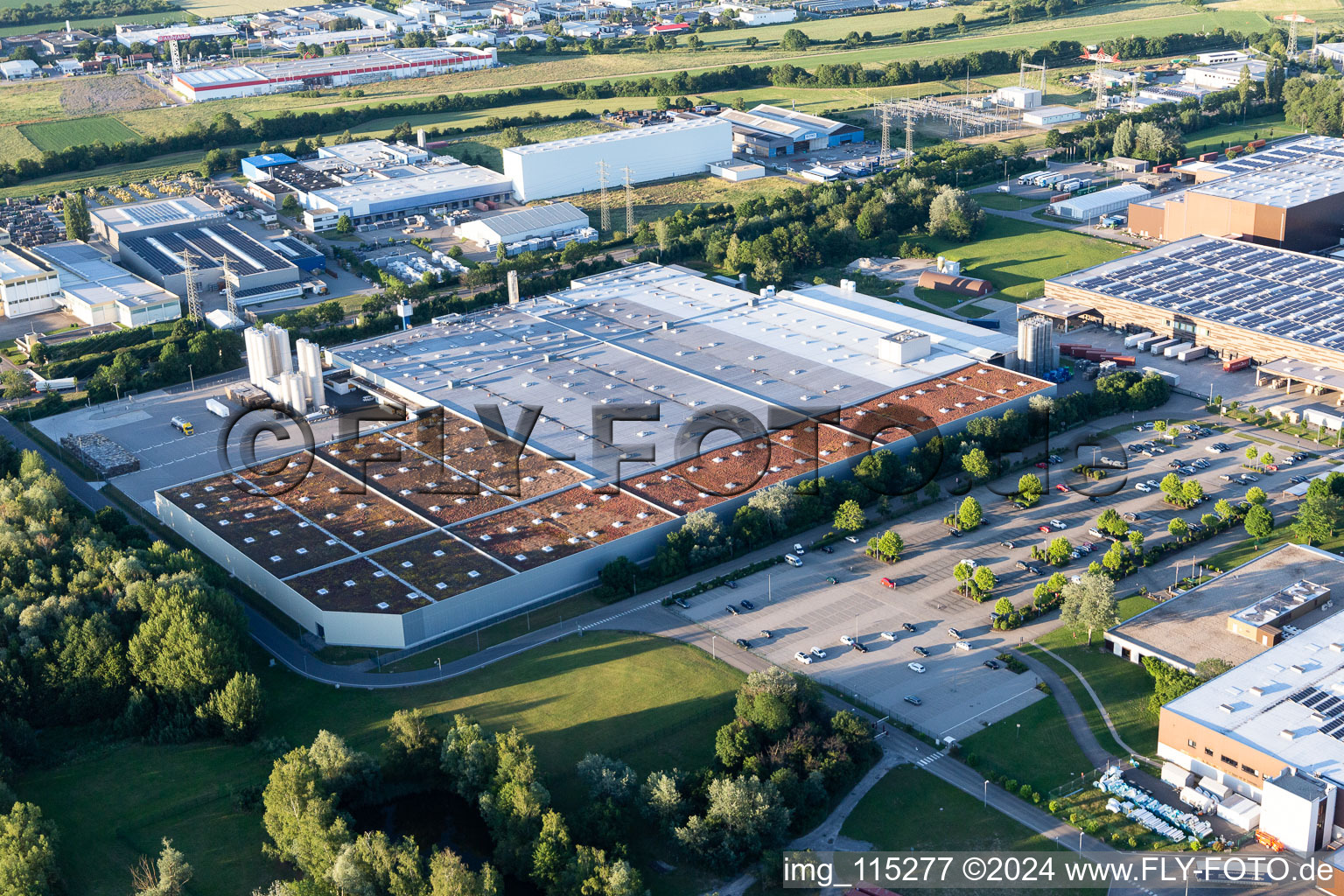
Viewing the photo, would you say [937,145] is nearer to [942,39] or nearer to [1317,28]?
[942,39]

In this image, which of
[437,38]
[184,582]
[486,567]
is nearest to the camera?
[184,582]

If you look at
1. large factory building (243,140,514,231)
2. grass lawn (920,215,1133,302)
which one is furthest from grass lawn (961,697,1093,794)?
large factory building (243,140,514,231)

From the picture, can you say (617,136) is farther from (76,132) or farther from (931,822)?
(931,822)

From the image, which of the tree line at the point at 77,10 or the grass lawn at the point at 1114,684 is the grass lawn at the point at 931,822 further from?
A: the tree line at the point at 77,10

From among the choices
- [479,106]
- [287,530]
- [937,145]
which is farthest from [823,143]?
[287,530]

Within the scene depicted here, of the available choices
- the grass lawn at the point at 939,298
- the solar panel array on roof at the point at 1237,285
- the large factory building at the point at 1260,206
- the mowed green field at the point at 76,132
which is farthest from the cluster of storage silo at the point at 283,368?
the mowed green field at the point at 76,132
